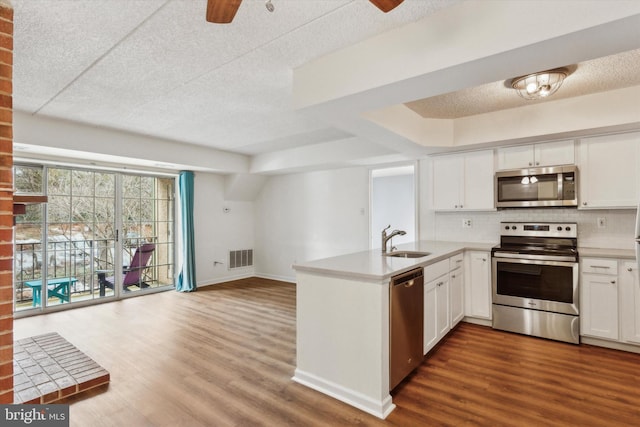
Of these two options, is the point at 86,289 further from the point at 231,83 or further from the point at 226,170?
the point at 231,83

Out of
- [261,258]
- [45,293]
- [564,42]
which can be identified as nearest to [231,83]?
[564,42]

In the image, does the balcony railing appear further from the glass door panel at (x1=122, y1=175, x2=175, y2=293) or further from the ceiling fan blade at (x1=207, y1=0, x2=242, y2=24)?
the ceiling fan blade at (x1=207, y1=0, x2=242, y2=24)

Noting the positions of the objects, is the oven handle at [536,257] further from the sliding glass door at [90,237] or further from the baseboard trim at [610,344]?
the sliding glass door at [90,237]

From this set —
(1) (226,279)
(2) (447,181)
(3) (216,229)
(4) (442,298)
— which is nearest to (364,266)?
(4) (442,298)

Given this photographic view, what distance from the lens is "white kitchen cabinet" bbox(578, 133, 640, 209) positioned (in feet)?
10.3

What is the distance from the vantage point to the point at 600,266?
3121 millimetres

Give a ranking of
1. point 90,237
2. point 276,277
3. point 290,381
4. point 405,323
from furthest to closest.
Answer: point 276,277 < point 90,237 < point 290,381 < point 405,323

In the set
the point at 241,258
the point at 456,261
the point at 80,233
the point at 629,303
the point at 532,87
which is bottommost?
the point at 241,258

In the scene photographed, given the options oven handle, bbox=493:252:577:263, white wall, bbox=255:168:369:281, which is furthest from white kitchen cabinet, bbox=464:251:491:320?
white wall, bbox=255:168:369:281

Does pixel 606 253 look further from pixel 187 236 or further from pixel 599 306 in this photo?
pixel 187 236

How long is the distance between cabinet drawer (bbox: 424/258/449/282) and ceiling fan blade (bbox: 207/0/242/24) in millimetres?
2327

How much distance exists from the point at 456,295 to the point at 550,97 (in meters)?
2.27

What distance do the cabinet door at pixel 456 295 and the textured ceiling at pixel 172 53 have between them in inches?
102

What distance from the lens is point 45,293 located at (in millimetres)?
4504
